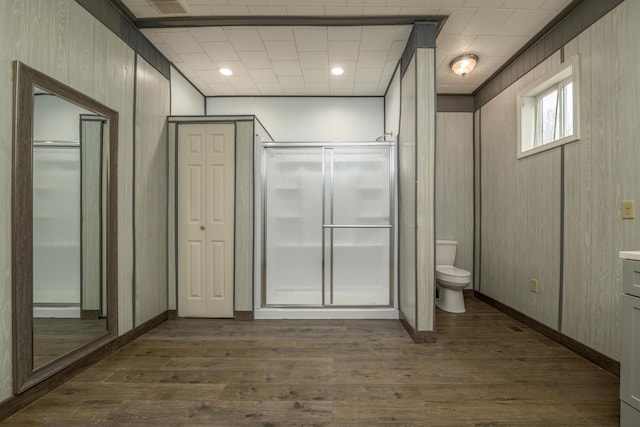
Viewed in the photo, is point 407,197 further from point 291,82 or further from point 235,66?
point 235,66

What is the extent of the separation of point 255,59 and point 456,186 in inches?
112

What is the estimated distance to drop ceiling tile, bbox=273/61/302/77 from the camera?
134 inches

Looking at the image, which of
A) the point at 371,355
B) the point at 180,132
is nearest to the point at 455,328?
the point at 371,355

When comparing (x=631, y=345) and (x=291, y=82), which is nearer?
(x=631, y=345)

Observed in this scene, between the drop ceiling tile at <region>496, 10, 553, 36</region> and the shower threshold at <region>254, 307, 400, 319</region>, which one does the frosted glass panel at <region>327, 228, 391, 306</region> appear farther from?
the drop ceiling tile at <region>496, 10, 553, 36</region>

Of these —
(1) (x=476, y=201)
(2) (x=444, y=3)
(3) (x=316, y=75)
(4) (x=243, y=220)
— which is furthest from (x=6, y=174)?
(1) (x=476, y=201)

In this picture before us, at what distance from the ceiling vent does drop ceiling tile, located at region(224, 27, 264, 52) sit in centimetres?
38

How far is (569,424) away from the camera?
1.63 meters

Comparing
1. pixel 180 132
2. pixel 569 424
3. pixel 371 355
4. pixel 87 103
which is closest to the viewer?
pixel 569 424

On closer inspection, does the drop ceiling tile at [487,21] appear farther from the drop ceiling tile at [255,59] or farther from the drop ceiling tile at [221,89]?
the drop ceiling tile at [221,89]

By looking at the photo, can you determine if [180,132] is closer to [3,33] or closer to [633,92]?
[3,33]

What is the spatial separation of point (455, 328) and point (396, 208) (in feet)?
4.10

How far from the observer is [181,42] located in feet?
9.82

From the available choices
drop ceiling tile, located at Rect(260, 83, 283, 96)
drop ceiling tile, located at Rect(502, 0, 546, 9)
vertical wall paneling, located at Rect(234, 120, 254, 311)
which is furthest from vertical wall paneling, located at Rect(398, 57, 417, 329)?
drop ceiling tile, located at Rect(260, 83, 283, 96)
